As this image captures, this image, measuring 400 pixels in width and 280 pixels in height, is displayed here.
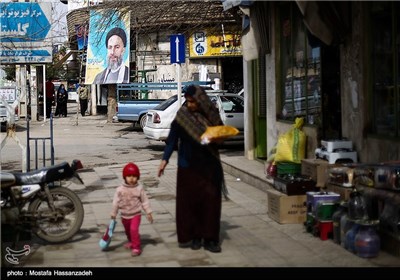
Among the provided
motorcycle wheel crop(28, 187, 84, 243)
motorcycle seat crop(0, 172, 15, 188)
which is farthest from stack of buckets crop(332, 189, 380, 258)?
motorcycle seat crop(0, 172, 15, 188)

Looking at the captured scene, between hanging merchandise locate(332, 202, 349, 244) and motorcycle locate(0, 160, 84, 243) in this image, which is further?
motorcycle locate(0, 160, 84, 243)

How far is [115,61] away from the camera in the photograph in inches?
1086

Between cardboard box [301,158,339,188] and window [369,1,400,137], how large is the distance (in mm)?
823

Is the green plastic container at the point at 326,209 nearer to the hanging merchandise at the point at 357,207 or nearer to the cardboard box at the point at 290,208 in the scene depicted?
the hanging merchandise at the point at 357,207

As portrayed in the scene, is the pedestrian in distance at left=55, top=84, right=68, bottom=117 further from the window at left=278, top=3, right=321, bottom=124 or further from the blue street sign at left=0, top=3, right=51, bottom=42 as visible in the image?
the window at left=278, top=3, right=321, bottom=124

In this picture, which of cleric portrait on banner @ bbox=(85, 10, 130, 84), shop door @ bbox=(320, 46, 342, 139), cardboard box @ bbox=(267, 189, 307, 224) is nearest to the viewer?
cardboard box @ bbox=(267, 189, 307, 224)

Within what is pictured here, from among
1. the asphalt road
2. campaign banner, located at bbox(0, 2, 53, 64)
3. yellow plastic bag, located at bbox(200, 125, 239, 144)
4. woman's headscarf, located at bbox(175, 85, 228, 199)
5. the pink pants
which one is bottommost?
the pink pants

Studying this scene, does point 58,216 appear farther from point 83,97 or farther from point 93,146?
point 83,97

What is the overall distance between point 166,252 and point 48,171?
165 cm

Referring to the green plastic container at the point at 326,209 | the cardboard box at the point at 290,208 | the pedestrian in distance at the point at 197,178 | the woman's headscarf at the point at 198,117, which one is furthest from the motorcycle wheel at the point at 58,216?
the green plastic container at the point at 326,209

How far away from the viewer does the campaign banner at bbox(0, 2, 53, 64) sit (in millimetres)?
15914

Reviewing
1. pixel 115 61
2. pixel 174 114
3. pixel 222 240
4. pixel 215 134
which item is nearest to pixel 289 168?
pixel 222 240

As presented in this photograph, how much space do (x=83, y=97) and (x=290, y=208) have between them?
89.4 ft

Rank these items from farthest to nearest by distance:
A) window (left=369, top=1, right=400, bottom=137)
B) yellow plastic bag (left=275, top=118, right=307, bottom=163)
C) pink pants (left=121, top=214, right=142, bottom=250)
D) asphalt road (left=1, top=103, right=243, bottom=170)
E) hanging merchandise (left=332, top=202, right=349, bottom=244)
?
asphalt road (left=1, top=103, right=243, bottom=170) < yellow plastic bag (left=275, top=118, right=307, bottom=163) < window (left=369, top=1, right=400, bottom=137) < hanging merchandise (left=332, top=202, right=349, bottom=244) < pink pants (left=121, top=214, right=142, bottom=250)
